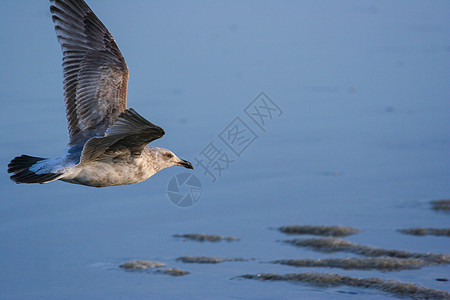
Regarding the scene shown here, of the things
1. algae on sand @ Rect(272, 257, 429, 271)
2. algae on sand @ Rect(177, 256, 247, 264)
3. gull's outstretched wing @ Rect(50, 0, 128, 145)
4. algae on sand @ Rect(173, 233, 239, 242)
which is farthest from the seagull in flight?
algae on sand @ Rect(272, 257, 429, 271)

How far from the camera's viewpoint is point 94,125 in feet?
24.3

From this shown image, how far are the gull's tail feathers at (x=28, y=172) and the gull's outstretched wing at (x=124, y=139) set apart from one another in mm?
307

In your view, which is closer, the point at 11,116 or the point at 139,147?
the point at 139,147

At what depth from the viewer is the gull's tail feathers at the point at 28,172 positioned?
635 centimetres

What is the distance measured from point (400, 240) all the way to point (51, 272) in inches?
131

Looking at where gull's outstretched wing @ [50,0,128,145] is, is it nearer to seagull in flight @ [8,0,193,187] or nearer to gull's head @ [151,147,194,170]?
seagull in flight @ [8,0,193,187]

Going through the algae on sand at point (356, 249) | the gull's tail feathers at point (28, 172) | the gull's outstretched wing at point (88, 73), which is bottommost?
the algae on sand at point (356, 249)

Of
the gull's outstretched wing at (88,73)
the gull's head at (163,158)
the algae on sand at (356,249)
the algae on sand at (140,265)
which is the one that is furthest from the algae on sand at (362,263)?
the gull's outstretched wing at (88,73)

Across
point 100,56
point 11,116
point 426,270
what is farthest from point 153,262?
point 11,116

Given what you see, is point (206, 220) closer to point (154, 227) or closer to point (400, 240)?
point (154, 227)

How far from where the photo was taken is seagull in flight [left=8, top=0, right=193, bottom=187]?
6.41 metres

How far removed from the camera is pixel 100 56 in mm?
7797

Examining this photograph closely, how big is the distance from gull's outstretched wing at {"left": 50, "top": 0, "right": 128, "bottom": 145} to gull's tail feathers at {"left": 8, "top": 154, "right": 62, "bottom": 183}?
606 millimetres

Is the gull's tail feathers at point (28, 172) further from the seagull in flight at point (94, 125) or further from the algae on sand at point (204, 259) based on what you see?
the algae on sand at point (204, 259)
